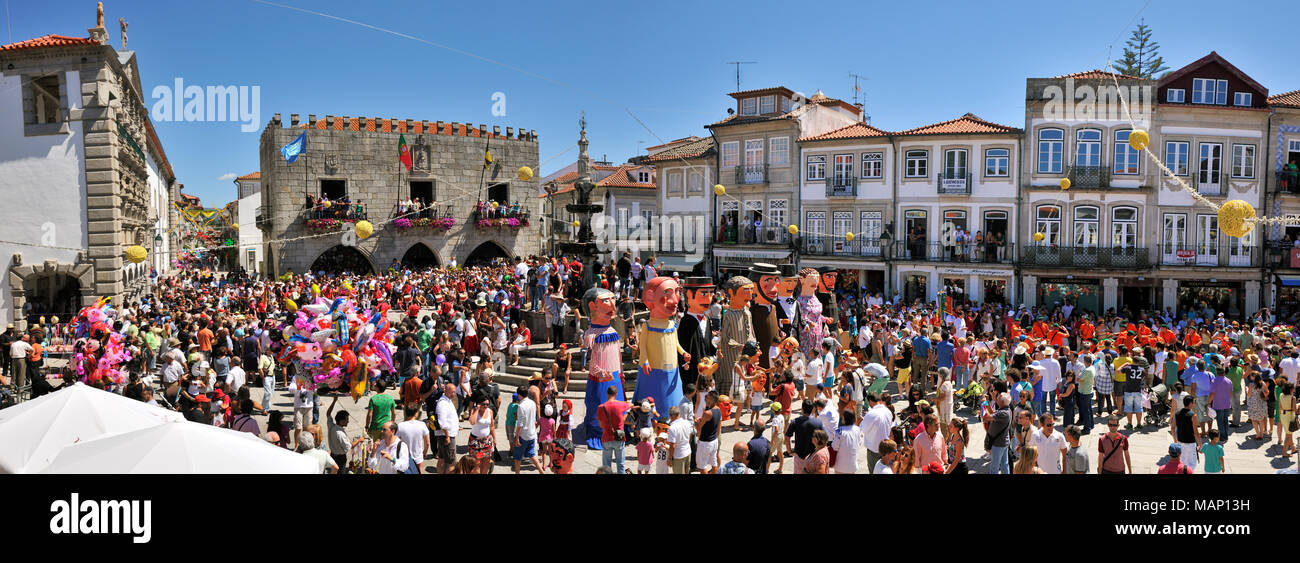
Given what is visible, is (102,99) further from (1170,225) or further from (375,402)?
(1170,225)

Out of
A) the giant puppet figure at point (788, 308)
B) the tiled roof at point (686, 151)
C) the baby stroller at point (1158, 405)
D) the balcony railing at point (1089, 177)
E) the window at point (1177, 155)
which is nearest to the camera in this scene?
the baby stroller at point (1158, 405)

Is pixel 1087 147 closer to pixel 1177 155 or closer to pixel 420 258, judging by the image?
pixel 1177 155

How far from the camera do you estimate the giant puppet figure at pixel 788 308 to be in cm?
1545

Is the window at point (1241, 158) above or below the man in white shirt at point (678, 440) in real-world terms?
above

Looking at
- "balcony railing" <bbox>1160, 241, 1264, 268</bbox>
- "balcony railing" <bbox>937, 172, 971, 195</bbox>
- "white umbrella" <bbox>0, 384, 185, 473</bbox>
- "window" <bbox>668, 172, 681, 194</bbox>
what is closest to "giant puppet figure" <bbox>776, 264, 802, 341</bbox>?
"white umbrella" <bbox>0, 384, 185, 473</bbox>

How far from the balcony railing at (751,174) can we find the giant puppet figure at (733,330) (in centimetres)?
1979

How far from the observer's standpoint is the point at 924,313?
72.6ft

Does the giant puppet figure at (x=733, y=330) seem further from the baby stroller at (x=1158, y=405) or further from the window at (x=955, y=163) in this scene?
the window at (x=955, y=163)

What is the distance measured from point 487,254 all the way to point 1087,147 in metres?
28.6

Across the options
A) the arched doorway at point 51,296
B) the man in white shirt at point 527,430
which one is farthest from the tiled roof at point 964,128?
the arched doorway at point 51,296

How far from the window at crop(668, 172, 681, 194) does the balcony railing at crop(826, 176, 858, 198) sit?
298 inches

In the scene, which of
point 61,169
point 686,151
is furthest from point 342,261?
point 686,151

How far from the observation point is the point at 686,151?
127 feet

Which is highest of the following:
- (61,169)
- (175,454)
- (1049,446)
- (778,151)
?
(778,151)
